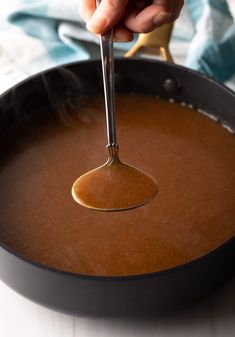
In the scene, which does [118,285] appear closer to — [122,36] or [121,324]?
[121,324]

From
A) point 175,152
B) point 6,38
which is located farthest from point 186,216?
point 6,38

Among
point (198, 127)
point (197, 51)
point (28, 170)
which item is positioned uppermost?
point (197, 51)

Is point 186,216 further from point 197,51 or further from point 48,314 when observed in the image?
point 197,51

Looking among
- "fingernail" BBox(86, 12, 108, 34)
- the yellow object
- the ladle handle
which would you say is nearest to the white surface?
the ladle handle

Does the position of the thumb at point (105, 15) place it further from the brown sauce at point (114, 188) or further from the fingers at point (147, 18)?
the brown sauce at point (114, 188)

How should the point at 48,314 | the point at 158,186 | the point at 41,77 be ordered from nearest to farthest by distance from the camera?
the point at 48,314, the point at 158,186, the point at 41,77

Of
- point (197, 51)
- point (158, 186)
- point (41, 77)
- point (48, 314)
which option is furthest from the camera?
point (197, 51)

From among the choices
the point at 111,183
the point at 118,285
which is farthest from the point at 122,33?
the point at 118,285
